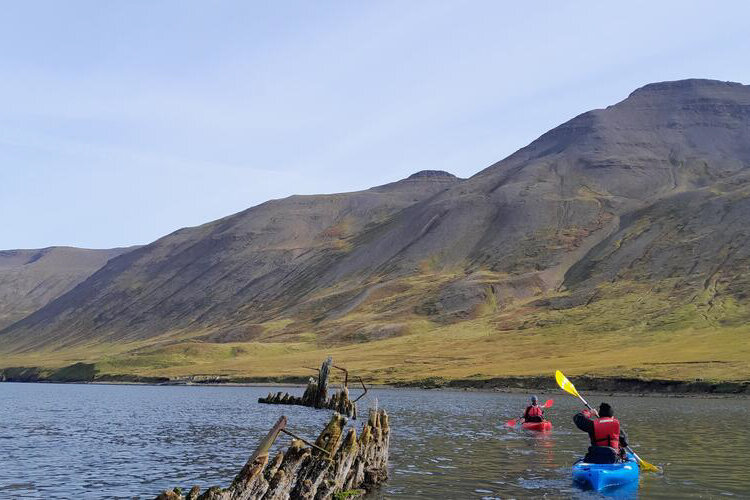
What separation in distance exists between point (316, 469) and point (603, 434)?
43.4ft

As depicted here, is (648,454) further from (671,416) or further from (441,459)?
(671,416)

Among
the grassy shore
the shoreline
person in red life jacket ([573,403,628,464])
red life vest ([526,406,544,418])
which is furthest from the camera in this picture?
the grassy shore

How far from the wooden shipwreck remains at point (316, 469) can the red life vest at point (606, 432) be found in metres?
8.89

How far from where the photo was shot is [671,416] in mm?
69188

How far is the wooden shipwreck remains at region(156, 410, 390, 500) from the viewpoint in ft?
71.6

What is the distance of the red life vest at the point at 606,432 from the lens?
33000 mm

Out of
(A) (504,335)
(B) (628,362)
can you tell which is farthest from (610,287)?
(B) (628,362)

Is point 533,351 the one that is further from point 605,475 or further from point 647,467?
point 605,475

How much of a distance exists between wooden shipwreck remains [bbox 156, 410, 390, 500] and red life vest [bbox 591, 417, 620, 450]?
29.2 ft

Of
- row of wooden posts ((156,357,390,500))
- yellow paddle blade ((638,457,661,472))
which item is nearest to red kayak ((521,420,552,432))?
yellow paddle blade ((638,457,661,472))

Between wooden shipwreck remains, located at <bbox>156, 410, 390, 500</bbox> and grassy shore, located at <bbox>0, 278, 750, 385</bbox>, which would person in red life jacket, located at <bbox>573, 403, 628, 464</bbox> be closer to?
wooden shipwreck remains, located at <bbox>156, 410, 390, 500</bbox>

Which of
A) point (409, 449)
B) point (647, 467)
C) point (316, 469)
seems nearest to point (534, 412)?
point (409, 449)

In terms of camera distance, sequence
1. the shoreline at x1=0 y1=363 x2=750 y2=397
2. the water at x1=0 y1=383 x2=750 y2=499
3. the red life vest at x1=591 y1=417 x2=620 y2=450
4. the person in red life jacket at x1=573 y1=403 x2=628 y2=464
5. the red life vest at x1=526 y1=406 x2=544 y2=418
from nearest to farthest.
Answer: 1. the water at x1=0 y1=383 x2=750 y2=499
2. the person in red life jacket at x1=573 y1=403 x2=628 y2=464
3. the red life vest at x1=591 y1=417 x2=620 y2=450
4. the red life vest at x1=526 y1=406 x2=544 y2=418
5. the shoreline at x1=0 y1=363 x2=750 y2=397

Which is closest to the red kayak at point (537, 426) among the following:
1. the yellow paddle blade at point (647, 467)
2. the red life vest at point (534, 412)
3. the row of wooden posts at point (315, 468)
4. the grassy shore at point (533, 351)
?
the red life vest at point (534, 412)
